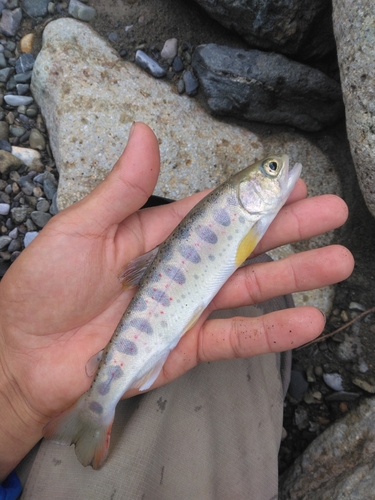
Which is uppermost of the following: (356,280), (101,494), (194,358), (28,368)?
(28,368)

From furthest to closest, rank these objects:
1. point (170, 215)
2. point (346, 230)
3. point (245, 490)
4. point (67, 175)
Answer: point (346, 230), point (67, 175), point (170, 215), point (245, 490)

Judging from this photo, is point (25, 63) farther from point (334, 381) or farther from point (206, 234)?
point (334, 381)

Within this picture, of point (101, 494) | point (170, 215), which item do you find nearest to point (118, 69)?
point (170, 215)

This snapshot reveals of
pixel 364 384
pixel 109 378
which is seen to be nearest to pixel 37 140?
pixel 109 378

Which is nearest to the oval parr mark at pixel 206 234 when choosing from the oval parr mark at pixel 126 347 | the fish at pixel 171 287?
the fish at pixel 171 287

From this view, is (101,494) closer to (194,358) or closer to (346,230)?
(194,358)

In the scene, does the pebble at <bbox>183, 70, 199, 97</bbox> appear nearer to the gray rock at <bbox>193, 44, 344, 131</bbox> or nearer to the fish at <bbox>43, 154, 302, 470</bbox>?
the gray rock at <bbox>193, 44, 344, 131</bbox>
